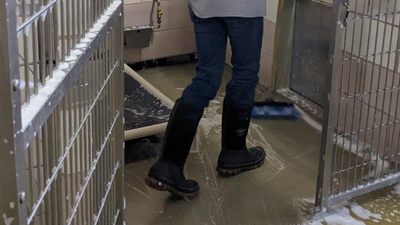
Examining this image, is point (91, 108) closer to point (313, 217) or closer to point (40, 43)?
point (40, 43)

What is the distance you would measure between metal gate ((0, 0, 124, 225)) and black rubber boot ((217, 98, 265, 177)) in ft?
2.19

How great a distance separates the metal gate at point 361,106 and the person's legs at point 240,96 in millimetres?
319

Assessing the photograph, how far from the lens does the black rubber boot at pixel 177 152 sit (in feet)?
6.70

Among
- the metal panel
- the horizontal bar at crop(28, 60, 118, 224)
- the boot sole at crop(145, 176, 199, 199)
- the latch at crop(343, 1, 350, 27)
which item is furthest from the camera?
the metal panel

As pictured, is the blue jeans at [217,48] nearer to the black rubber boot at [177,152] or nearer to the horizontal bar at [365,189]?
the black rubber boot at [177,152]

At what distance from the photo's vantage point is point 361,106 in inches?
78.5

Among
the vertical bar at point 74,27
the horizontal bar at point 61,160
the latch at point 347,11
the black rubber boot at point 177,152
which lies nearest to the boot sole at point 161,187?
the black rubber boot at point 177,152

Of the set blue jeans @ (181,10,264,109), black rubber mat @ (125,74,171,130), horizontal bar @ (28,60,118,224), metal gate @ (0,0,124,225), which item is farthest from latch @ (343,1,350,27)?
black rubber mat @ (125,74,171,130)

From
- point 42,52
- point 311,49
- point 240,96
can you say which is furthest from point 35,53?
point 311,49

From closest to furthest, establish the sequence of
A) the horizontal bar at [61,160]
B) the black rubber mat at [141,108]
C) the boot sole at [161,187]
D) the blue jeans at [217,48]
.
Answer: the horizontal bar at [61,160] < the blue jeans at [217,48] < the boot sole at [161,187] < the black rubber mat at [141,108]

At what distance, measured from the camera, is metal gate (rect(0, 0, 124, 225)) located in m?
0.80

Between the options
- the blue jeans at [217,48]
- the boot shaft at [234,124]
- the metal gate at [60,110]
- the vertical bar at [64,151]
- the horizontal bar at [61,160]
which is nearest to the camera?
the metal gate at [60,110]

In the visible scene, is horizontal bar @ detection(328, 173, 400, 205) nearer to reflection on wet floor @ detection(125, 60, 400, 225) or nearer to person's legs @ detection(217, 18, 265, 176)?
reflection on wet floor @ detection(125, 60, 400, 225)

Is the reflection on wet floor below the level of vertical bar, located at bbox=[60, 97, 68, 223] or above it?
below
